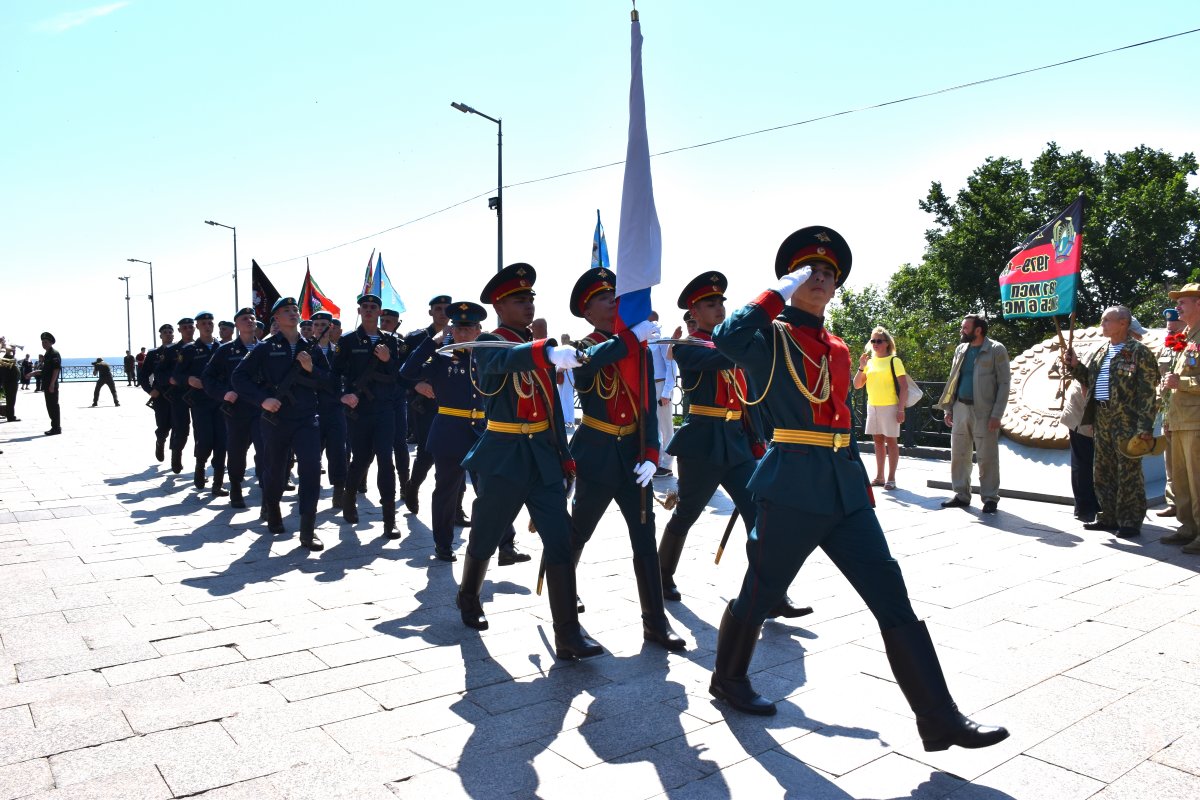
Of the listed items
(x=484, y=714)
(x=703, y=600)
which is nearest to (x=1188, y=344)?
(x=703, y=600)

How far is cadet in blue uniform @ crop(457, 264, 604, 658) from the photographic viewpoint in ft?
15.7

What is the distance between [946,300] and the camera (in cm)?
4138

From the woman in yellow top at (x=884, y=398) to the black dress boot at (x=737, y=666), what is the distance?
6940mm

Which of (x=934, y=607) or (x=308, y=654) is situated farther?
(x=934, y=607)

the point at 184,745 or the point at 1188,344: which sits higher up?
the point at 1188,344

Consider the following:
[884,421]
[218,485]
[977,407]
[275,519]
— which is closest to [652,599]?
[275,519]

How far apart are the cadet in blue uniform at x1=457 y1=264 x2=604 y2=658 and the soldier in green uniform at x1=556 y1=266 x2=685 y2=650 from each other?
17 cm

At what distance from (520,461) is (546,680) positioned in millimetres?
1168

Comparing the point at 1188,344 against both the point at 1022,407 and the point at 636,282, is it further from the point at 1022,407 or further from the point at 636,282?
the point at 636,282

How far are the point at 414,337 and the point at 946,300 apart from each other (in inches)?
1473

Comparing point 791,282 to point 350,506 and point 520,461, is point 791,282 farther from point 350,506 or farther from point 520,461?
point 350,506

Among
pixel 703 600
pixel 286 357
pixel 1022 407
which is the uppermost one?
pixel 286 357

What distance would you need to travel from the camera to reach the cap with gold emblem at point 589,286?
5.29 metres

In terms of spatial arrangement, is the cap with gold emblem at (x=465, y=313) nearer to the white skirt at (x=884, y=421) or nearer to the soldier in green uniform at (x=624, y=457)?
the soldier in green uniform at (x=624, y=457)
